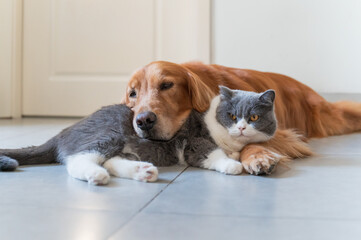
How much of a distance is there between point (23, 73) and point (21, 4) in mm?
544

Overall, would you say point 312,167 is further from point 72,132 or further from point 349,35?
point 349,35

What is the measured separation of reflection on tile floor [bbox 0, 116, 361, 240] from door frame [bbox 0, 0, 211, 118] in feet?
5.93

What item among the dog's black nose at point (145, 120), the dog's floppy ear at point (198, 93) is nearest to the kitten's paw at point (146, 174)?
the dog's black nose at point (145, 120)

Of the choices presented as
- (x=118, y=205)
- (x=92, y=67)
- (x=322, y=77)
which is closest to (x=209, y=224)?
(x=118, y=205)

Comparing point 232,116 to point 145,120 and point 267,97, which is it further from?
point 145,120

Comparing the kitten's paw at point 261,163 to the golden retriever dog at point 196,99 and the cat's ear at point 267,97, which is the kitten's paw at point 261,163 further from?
the cat's ear at point 267,97

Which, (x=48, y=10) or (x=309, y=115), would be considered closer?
(x=309, y=115)

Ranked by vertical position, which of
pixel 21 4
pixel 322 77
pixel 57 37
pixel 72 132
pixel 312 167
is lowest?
pixel 312 167

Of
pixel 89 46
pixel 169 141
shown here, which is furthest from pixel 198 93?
pixel 89 46

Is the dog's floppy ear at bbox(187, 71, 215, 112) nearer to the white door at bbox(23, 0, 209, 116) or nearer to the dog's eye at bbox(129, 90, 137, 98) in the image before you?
the dog's eye at bbox(129, 90, 137, 98)

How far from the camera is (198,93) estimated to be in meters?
1.76

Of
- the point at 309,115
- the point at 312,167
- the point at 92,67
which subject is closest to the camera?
the point at 312,167

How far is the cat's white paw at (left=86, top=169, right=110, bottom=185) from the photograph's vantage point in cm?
127

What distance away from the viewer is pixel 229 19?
10.3 feet
